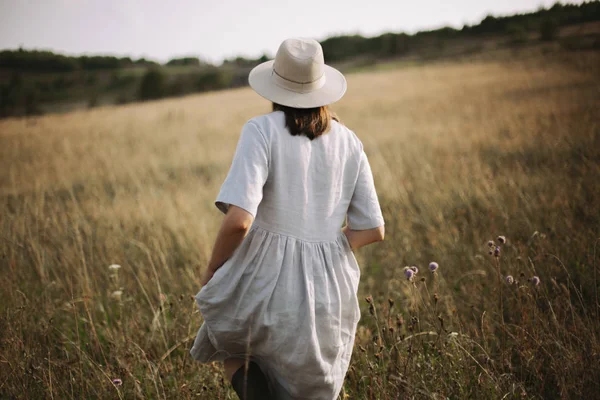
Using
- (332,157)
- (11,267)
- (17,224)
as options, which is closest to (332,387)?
(332,157)

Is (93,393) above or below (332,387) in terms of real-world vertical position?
below

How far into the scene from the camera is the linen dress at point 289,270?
1.41 metres

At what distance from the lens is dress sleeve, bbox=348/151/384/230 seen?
1.61 m

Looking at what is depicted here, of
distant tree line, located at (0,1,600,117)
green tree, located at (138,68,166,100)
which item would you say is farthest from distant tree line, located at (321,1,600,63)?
green tree, located at (138,68,166,100)

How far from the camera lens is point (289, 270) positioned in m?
1.44

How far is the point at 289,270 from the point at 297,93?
2.35 ft

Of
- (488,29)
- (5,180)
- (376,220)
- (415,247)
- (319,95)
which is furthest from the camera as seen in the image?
(488,29)

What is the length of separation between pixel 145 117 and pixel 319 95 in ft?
54.1

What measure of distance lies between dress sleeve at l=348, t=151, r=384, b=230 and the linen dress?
0.24 feet

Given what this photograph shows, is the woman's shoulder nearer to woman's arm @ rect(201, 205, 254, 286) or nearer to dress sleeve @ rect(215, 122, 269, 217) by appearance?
dress sleeve @ rect(215, 122, 269, 217)

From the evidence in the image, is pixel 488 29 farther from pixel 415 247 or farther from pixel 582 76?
pixel 415 247

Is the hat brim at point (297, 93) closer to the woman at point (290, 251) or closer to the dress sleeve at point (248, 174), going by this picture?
the woman at point (290, 251)

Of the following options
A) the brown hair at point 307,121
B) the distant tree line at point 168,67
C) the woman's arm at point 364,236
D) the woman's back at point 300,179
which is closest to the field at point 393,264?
the woman's arm at point 364,236

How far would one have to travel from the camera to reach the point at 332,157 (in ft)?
4.87
